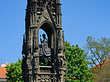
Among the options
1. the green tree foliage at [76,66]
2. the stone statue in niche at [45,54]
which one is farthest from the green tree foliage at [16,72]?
the stone statue in niche at [45,54]

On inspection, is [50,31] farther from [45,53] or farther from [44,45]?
[45,53]

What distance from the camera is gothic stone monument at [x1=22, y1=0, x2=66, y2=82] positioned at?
18.6 meters

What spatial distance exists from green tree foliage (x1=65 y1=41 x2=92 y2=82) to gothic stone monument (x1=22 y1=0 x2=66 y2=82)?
56.6 feet

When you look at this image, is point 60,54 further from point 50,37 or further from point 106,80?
point 106,80

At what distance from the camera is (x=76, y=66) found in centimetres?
3756

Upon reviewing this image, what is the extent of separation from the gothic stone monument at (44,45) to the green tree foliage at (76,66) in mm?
17257

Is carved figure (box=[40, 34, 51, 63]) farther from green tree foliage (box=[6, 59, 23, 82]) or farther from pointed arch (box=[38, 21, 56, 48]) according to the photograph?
green tree foliage (box=[6, 59, 23, 82])

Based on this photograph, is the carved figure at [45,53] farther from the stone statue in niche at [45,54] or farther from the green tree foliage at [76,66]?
the green tree foliage at [76,66]

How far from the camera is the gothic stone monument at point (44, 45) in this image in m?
18.6

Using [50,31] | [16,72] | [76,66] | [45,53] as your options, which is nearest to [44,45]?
[45,53]

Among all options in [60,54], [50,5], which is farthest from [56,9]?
[60,54]

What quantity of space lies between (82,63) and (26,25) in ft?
62.1

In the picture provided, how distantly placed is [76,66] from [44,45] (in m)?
18.5

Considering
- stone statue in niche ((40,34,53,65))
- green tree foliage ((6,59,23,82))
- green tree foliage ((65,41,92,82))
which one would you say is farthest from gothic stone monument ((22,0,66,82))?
green tree foliage ((6,59,23,82))
